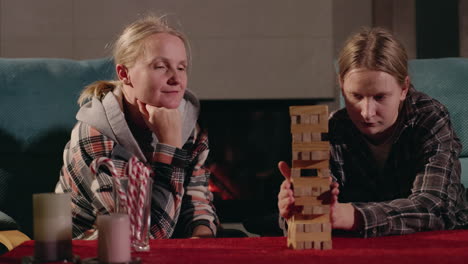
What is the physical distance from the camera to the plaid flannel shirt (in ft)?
5.60

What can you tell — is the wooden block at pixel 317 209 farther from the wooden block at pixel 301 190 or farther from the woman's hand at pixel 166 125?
the woman's hand at pixel 166 125

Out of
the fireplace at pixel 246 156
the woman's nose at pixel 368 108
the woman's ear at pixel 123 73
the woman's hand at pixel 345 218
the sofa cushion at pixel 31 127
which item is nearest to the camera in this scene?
the woman's hand at pixel 345 218

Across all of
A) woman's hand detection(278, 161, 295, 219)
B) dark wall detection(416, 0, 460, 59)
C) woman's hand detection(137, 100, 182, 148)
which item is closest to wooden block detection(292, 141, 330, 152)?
woman's hand detection(278, 161, 295, 219)

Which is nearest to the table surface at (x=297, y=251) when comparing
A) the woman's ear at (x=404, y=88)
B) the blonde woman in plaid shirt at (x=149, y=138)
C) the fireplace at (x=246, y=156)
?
the blonde woman in plaid shirt at (x=149, y=138)

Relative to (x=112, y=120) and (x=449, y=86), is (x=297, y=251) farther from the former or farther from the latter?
(x=449, y=86)

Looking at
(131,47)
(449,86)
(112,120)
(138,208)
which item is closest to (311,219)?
(138,208)

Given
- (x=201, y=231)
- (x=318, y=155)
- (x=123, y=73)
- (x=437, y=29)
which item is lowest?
(x=201, y=231)

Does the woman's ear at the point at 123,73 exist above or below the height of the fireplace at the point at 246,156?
above

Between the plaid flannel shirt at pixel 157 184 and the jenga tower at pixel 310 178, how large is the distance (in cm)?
54

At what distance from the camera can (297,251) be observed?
4.08 feet

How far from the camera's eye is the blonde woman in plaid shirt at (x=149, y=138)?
172 centimetres

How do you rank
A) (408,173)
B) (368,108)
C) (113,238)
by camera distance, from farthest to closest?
(408,173), (368,108), (113,238)

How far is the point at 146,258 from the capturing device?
1.20 m

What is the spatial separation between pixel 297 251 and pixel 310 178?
0.46 ft
